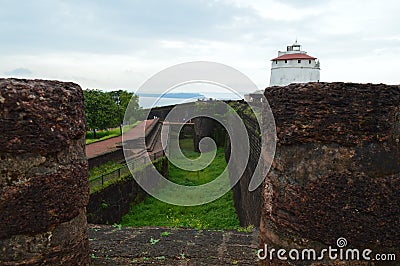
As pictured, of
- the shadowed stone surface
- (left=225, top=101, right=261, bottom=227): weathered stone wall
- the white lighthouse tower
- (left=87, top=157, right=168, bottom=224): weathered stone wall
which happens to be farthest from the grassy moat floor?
the white lighthouse tower

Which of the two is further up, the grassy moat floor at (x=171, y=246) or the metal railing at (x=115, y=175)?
the grassy moat floor at (x=171, y=246)

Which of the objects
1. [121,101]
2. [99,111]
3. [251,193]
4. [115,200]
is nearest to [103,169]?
[115,200]

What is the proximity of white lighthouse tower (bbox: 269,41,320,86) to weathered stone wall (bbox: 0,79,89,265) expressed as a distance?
77.7 feet

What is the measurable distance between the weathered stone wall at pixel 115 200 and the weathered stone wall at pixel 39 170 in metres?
5.90

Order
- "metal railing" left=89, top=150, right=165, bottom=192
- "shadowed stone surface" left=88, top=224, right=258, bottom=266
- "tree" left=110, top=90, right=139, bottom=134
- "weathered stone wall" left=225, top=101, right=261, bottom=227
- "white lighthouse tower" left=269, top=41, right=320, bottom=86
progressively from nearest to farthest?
"shadowed stone surface" left=88, top=224, right=258, bottom=266, "weathered stone wall" left=225, top=101, right=261, bottom=227, "metal railing" left=89, top=150, right=165, bottom=192, "tree" left=110, top=90, right=139, bottom=134, "white lighthouse tower" left=269, top=41, right=320, bottom=86

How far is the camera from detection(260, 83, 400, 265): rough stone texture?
1.63m

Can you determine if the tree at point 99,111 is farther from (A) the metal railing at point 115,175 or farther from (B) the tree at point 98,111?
(A) the metal railing at point 115,175

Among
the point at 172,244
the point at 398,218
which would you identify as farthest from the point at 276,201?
the point at 172,244

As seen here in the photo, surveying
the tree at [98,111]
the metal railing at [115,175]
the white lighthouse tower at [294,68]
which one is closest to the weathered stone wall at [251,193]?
the metal railing at [115,175]

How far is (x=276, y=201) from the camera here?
1853 millimetres

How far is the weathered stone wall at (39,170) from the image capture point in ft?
5.52

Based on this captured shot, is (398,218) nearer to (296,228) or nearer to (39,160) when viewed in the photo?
(296,228)

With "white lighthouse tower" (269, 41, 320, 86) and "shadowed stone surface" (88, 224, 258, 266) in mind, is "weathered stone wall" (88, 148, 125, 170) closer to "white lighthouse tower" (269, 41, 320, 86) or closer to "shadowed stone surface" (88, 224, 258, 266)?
"shadowed stone surface" (88, 224, 258, 266)

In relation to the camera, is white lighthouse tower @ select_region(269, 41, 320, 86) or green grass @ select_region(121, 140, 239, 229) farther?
white lighthouse tower @ select_region(269, 41, 320, 86)
